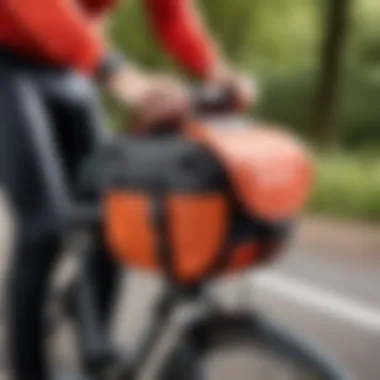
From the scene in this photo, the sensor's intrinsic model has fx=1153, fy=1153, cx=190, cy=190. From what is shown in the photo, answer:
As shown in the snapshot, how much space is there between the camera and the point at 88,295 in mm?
1061

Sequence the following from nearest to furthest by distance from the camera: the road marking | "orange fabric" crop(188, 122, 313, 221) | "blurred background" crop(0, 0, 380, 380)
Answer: "orange fabric" crop(188, 122, 313, 221), "blurred background" crop(0, 0, 380, 380), the road marking

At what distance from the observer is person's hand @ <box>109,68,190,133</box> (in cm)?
90

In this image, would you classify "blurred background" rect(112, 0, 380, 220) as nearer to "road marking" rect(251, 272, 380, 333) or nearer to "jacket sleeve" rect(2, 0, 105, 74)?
"road marking" rect(251, 272, 380, 333)

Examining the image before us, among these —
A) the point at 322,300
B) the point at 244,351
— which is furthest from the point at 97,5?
the point at 322,300

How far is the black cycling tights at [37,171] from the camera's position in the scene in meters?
1.01

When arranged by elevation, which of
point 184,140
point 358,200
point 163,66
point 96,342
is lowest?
point 358,200

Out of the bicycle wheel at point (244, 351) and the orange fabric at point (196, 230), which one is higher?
the orange fabric at point (196, 230)

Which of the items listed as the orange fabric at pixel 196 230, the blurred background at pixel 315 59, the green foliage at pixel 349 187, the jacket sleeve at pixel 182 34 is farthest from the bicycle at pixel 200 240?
the green foliage at pixel 349 187

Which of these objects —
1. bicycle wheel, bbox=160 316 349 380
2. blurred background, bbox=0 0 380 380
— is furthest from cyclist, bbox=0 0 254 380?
blurred background, bbox=0 0 380 380

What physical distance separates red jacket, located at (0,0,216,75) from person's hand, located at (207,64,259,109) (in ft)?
0.07

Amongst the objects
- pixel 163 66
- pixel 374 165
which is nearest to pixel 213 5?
pixel 163 66

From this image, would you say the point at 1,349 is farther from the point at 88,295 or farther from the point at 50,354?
the point at 88,295

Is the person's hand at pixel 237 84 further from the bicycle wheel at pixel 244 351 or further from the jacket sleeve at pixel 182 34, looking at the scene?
the bicycle wheel at pixel 244 351

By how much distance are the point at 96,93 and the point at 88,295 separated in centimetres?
21
